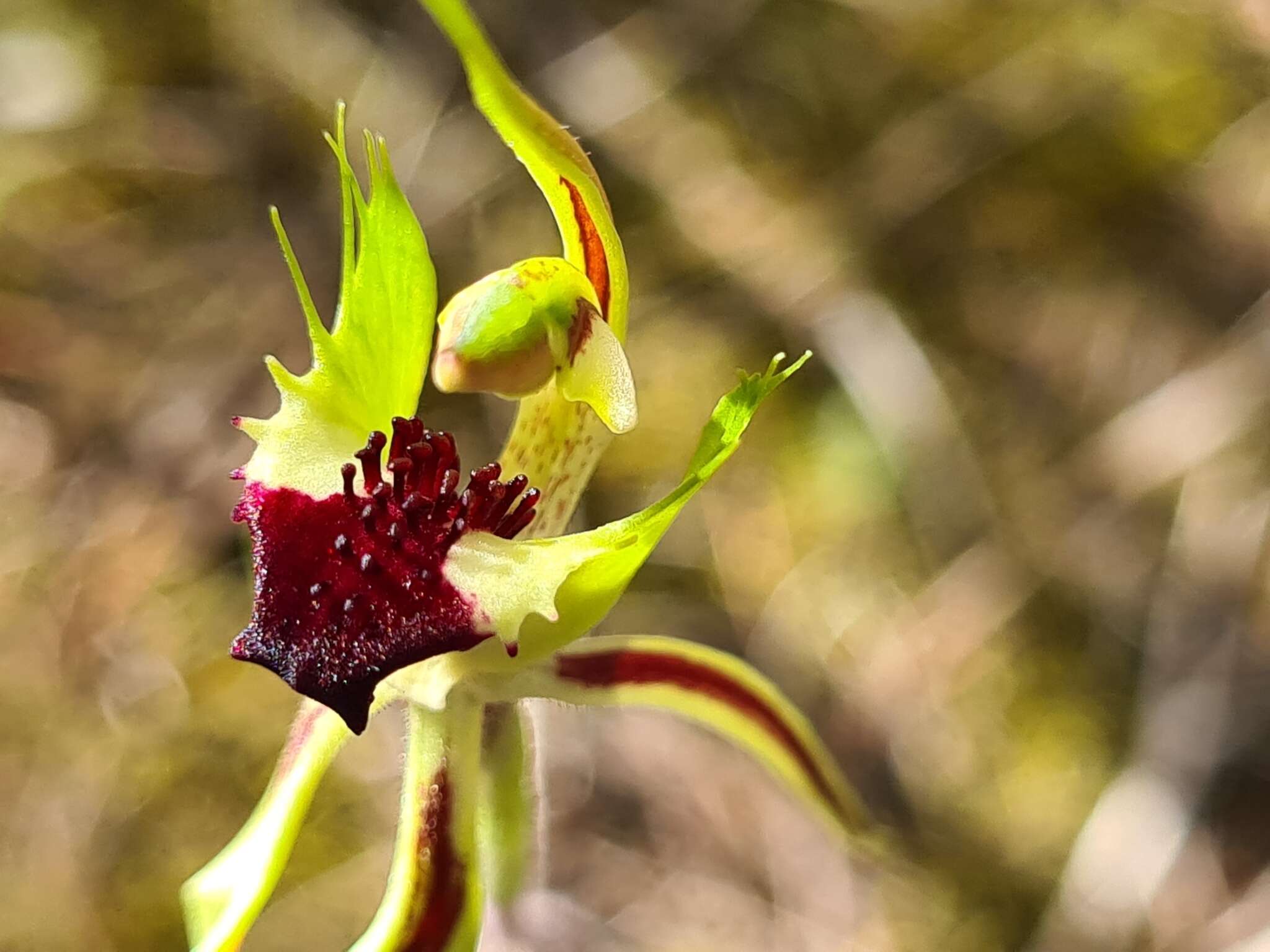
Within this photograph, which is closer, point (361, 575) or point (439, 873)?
point (361, 575)

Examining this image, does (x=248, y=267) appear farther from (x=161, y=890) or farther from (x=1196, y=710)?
(x=1196, y=710)

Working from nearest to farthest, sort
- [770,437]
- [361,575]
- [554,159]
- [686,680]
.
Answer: [361,575], [554,159], [686,680], [770,437]

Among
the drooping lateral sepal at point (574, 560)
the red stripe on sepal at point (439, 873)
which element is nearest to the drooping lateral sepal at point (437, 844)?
the red stripe on sepal at point (439, 873)

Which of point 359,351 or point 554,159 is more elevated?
point 554,159

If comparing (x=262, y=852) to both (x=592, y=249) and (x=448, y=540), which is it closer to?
(x=448, y=540)

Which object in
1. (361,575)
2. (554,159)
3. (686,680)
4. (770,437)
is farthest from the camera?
(770,437)

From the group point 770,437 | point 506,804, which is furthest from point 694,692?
point 770,437
